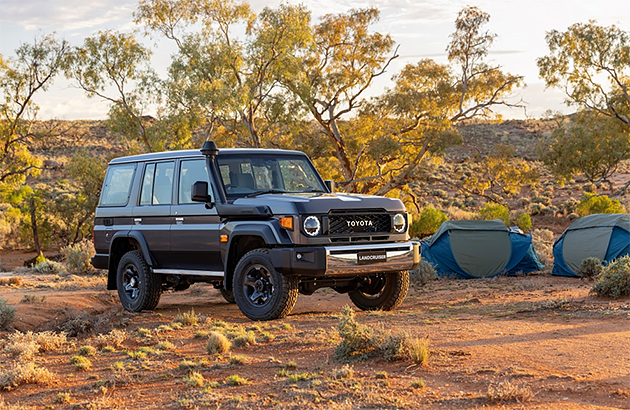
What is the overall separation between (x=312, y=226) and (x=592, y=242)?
392 inches

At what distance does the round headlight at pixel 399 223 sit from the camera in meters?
9.25

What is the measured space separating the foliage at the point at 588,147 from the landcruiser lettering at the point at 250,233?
2801cm

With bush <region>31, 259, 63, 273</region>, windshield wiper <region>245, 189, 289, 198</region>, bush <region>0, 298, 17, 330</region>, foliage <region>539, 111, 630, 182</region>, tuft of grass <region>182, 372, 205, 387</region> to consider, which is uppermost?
foliage <region>539, 111, 630, 182</region>

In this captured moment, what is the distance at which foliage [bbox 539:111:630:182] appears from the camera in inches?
1380

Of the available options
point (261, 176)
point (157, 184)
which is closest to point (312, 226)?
point (261, 176)

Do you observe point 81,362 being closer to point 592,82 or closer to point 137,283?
point 137,283

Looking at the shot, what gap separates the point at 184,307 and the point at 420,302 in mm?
4177

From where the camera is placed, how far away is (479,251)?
1677 cm

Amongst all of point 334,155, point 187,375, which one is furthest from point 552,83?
point 187,375

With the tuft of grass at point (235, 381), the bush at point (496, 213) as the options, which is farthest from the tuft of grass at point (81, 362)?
the bush at point (496, 213)

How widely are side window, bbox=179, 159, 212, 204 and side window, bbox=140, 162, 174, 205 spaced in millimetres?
243

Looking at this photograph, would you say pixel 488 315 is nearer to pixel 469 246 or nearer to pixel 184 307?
pixel 184 307

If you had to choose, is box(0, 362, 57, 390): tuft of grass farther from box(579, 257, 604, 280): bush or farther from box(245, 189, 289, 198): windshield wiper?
box(579, 257, 604, 280): bush

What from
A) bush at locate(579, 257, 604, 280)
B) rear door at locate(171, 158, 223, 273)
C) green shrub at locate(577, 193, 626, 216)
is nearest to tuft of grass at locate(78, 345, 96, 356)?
rear door at locate(171, 158, 223, 273)
